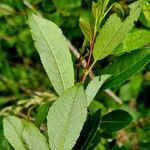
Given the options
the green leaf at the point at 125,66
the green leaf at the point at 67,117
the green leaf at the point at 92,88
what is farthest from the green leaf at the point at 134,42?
the green leaf at the point at 67,117

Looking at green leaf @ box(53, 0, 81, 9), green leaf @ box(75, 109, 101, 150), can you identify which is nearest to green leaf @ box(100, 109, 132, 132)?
green leaf @ box(75, 109, 101, 150)

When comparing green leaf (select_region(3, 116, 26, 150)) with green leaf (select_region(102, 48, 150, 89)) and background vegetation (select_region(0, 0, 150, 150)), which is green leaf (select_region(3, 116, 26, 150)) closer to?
green leaf (select_region(102, 48, 150, 89))

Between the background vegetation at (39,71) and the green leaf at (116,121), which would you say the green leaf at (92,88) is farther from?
the background vegetation at (39,71)

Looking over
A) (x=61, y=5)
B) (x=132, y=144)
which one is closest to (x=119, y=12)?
(x=61, y=5)

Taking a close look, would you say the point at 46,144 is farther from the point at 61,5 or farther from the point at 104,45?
the point at 61,5

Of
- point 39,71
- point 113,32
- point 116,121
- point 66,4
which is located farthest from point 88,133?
point 39,71
